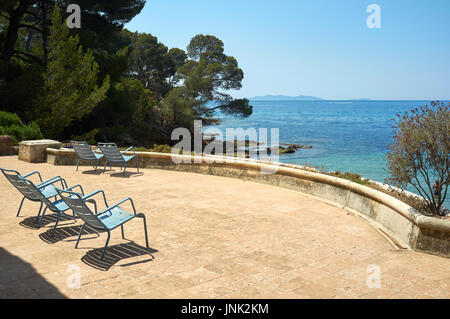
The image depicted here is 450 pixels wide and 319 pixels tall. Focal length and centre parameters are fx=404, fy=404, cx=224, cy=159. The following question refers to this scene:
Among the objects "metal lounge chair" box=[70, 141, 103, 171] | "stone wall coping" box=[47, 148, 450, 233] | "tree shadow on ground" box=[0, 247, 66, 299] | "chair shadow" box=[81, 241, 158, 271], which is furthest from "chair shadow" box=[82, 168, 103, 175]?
"tree shadow on ground" box=[0, 247, 66, 299]

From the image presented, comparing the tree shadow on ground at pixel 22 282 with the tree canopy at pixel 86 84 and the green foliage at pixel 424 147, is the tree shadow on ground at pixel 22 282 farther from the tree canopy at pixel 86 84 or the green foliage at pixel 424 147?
the tree canopy at pixel 86 84

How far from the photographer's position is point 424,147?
20.0 ft

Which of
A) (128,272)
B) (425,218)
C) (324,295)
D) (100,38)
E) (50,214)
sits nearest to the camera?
(324,295)

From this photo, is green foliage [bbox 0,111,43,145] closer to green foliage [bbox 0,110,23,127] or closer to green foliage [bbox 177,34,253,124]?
green foliage [bbox 0,110,23,127]

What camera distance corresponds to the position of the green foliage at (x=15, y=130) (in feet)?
47.4

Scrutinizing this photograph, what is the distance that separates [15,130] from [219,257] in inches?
494

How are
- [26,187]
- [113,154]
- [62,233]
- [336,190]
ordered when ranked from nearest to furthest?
[62,233] < [26,187] < [336,190] < [113,154]

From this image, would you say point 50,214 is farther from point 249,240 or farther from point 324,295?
point 324,295

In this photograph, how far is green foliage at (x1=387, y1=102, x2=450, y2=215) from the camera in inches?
232

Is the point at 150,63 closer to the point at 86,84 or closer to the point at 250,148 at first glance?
the point at 250,148

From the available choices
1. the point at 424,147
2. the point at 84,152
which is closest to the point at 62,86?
the point at 84,152

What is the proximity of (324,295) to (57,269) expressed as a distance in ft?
9.42

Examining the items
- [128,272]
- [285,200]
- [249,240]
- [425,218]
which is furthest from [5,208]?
[425,218]

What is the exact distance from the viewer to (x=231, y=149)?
43.3 meters
